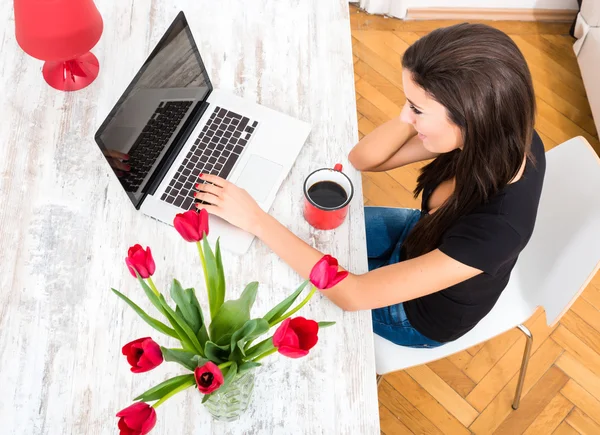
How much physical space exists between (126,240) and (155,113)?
244mm

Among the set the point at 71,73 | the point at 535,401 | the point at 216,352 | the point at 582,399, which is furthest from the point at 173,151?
the point at 582,399

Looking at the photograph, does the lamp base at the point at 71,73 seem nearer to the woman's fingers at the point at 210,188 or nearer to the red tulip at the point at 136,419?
the woman's fingers at the point at 210,188

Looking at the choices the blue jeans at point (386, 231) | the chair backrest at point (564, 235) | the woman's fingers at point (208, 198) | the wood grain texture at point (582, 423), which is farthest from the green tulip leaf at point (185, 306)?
the wood grain texture at point (582, 423)

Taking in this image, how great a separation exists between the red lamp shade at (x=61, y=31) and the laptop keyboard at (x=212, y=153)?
0.29m

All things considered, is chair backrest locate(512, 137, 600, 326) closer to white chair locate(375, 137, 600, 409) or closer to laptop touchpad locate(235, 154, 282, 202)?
white chair locate(375, 137, 600, 409)

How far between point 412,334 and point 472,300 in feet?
0.56

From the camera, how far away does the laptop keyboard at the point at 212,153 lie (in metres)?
1.23

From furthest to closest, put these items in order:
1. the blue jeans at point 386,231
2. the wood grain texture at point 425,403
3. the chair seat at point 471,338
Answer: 1. the wood grain texture at point 425,403
2. the blue jeans at point 386,231
3. the chair seat at point 471,338

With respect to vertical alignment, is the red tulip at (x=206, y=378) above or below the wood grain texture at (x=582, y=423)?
above

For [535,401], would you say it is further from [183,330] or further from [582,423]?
[183,330]

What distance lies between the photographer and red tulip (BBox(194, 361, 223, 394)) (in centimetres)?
71

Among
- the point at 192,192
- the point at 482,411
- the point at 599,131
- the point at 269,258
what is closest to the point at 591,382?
the point at 482,411

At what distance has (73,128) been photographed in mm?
1293

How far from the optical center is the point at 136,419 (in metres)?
0.71
